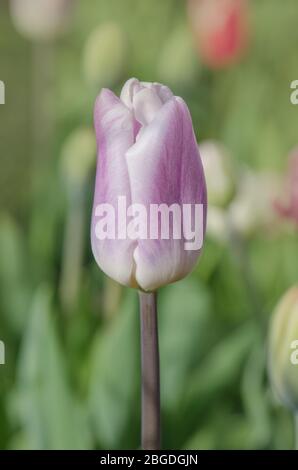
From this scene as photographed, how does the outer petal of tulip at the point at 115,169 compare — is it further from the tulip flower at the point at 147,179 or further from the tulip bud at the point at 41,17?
the tulip bud at the point at 41,17

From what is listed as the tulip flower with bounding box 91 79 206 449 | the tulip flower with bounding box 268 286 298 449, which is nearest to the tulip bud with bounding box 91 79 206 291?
the tulip flower with bounding box 91 79 206 449

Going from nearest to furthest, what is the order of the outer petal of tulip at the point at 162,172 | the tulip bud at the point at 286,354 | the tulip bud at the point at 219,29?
the outer petal of tulip at the point at 162,172, the tulip bud at the point at 286,354, the tulip bud at the point at 219,29

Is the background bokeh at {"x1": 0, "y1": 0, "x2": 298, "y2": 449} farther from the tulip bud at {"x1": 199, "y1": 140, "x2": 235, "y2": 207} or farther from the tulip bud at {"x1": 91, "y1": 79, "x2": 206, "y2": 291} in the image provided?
the tulip bud at {"x1": 91, "y1": 79, "x2": 206, "y2": 291}

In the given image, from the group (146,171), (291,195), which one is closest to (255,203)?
(291,195)

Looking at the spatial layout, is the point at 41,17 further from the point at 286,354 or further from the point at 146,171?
the point at 286,354

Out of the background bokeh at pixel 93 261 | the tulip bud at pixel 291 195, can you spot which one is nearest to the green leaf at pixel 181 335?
the background bokeh at pixel 93 261

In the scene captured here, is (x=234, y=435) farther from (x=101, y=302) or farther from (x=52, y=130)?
(x=52, y=130)

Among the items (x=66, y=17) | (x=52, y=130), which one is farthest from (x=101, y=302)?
Answer: (x=66, y=17)
